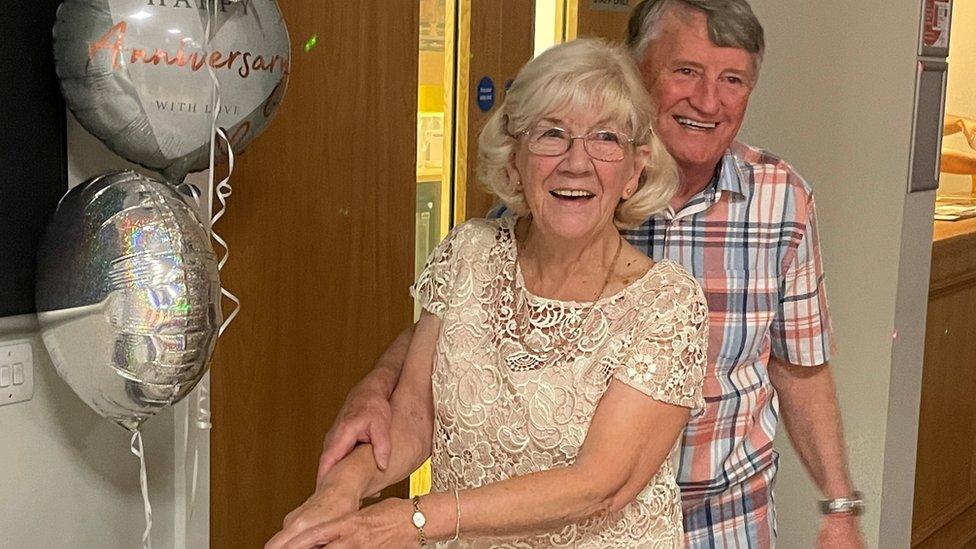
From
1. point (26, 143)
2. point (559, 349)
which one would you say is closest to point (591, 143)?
point (559, 349)

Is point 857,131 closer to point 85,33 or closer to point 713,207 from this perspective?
point 713,207

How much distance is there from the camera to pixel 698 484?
2.00 metres

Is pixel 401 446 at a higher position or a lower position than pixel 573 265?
lower

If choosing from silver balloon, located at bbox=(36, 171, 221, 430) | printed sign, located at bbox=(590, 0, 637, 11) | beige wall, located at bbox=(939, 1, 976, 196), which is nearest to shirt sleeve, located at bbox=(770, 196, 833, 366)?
silver balloon, located at bbox=(36, 171, 221, 430)

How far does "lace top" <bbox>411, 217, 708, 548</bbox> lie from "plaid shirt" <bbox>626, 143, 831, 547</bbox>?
21 cm

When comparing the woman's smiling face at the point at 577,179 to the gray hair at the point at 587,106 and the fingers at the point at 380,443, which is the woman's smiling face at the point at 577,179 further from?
the fingers at the point at 380,443

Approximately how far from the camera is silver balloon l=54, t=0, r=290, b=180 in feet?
5.39

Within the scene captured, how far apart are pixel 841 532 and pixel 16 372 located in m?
1.44

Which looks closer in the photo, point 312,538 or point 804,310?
point 312,538

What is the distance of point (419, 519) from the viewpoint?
59.5 inches

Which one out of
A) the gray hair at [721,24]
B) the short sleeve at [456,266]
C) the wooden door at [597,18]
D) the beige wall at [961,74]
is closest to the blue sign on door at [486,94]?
the wooden door at [597,18]

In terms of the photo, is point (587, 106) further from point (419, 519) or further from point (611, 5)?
point (611, 5)

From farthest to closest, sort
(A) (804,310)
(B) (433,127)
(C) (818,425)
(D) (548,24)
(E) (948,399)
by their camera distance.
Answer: (E) (948,399)
(D) (548,24)
(B) (433,127)
(C) (818,425)
(A) (804,310)

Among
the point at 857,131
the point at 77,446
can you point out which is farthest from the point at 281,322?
the point at 857,131
